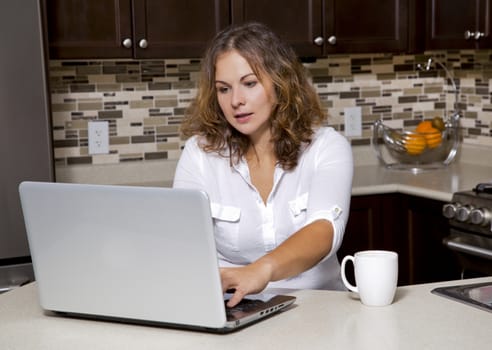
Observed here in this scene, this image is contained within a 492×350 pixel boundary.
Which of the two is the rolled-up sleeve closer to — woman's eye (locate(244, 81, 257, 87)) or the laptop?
woman's eye (locate(244, 81, 257, 87))

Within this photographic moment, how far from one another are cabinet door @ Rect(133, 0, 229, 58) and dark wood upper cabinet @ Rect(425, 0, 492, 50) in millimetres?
911

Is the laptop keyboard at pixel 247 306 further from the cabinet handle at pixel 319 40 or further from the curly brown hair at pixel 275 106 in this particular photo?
the cabinet handle at pixel 319 40

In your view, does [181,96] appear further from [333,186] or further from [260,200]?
[333,186]

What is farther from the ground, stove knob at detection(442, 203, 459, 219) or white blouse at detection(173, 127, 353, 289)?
white blouse at detection(173, 127, 353, 289)

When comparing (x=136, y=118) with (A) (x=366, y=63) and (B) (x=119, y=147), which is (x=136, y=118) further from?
(A) (x=366, y=63)

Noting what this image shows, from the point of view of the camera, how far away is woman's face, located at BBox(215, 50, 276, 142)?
241 centimetres

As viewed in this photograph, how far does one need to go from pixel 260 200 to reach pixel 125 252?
0.83m

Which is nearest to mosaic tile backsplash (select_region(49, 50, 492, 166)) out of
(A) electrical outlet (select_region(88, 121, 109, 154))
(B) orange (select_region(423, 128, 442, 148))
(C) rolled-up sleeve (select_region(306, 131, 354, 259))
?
(A) electrical outlet (select_region(88, 121, 109, 154))

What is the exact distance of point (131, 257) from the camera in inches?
68.5

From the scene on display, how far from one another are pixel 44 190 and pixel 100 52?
65.7 inches

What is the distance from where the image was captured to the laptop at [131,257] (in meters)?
1.67

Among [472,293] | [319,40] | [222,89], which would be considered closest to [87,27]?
[319,40]

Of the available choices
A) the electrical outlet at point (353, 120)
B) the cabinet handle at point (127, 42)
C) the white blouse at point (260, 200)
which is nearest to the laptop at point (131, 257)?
the white blouse at point (260, 200)

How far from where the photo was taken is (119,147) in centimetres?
383
